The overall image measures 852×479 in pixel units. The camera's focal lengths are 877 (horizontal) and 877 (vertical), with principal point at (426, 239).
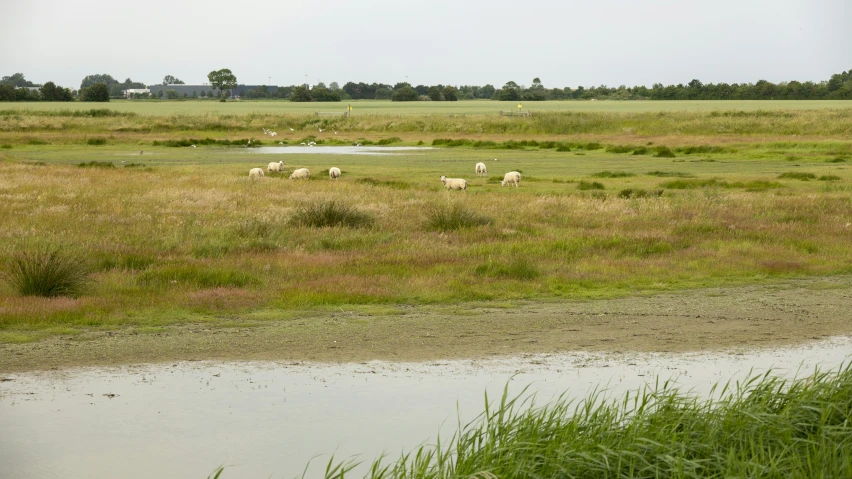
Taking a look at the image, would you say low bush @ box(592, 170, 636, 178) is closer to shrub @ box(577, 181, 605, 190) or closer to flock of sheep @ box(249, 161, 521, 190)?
flock of sheep @ box(249, 161, 521, 190)

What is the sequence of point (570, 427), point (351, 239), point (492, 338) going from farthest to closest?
point (351, 239) < point (492, 338) < point (570, 427)

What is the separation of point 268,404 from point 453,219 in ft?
41.8

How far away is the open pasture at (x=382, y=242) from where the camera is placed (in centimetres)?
1483

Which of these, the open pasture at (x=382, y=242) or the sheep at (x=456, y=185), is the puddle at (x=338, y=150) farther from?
the sheep at (x=456, y=185)

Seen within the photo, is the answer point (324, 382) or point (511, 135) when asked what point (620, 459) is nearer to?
point (324, 382)

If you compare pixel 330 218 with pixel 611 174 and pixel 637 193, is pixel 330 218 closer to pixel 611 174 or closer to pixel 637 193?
pixel 637 193

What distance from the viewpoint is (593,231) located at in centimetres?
2158

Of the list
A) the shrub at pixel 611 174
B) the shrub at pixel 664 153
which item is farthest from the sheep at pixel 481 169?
the shrub at pixel 664 153

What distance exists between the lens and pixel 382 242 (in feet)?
65.3

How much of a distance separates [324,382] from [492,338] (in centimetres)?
306

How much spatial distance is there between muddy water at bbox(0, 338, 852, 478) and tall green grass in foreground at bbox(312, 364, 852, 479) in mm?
897

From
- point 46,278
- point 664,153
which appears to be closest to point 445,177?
point 46,278

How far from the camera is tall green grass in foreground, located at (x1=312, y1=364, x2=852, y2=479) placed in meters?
6.66

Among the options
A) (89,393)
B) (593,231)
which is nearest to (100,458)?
(89,393)
